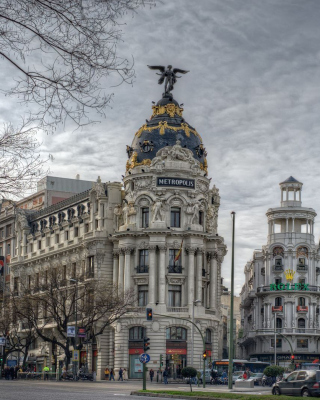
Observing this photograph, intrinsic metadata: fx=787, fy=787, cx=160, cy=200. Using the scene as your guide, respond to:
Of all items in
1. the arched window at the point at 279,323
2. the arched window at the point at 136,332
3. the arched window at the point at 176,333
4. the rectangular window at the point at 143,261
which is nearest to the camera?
the arched window at the point at 176,333

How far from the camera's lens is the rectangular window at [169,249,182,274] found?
85.6 m

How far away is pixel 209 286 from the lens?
90062 mm

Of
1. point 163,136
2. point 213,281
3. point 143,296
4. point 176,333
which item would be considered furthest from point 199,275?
point 163,136

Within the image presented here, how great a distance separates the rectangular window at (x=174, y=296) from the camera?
8541cm

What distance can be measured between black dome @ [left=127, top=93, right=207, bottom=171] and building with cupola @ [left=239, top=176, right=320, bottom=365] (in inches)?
1126

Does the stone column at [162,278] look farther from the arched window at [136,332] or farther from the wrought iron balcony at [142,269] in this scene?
the arched window at [136,332]

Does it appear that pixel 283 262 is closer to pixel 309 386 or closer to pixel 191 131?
pixel 191 131

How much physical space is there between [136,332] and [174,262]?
865 cm

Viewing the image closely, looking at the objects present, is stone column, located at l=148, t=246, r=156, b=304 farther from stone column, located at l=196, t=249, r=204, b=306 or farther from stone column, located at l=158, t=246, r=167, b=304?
stone column, located at l=196, t=249, r=204, b=306

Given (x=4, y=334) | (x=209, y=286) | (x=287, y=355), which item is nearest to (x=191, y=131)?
(x=209, y=286)

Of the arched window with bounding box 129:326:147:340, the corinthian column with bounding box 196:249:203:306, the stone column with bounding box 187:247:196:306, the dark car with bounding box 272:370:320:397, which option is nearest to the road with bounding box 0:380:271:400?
the dark car with bounding box 272:370:320:397

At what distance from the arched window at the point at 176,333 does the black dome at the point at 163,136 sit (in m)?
18.4

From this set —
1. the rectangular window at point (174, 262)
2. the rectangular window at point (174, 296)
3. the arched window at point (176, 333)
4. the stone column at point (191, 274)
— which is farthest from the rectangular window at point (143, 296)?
the stone column at point (191, 274)

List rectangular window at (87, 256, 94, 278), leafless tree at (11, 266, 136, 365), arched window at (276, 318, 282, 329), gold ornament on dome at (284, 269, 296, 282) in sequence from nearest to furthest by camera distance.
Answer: leafless tree at (11, 266, 136, 365) → rectangular window at (87, 256, 94, 278) → gold ornament on dome at (284, 269, 296, 282) → arched window at (276, 318, 282, 329)
